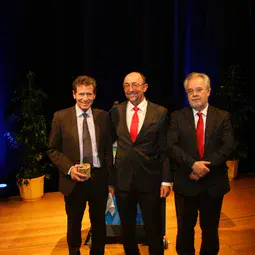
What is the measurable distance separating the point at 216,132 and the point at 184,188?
1.57ft

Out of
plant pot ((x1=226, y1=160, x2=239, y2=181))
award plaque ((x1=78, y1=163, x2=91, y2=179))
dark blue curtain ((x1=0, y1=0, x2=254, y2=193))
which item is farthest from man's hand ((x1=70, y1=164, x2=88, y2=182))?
plant pot ((x1=226, y1=160, x2=239, y2=181))

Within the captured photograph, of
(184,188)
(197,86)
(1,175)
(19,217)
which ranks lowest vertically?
(19,217)

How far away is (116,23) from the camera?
5148mm

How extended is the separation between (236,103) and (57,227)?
3.32 meters

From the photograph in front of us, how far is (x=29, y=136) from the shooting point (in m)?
4.65

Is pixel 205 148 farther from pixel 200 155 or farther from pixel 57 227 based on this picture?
pixel 57 227

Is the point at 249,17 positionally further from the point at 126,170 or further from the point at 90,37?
the point at 126,170

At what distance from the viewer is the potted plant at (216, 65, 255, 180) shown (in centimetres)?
533

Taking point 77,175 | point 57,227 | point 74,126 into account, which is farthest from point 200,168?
point 57,227

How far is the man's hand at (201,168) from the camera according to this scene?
7.86 ft

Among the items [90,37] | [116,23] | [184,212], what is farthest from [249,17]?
[184,212]

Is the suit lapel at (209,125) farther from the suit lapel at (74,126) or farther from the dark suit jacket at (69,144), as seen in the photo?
A: the suit lapel at (74,126)

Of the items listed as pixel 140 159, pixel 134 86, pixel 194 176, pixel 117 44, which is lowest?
pixel 194 176

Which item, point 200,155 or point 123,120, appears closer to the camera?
point 200,155
